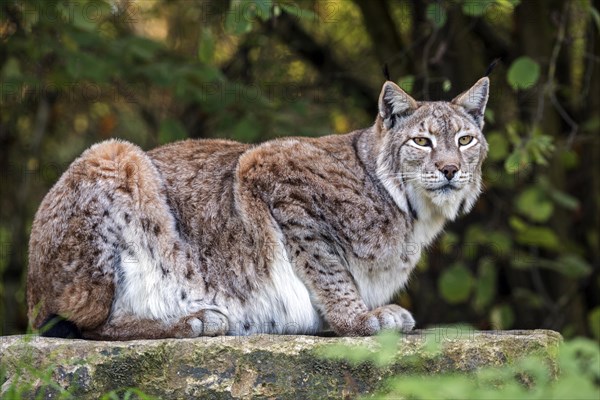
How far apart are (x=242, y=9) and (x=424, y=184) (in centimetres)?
198

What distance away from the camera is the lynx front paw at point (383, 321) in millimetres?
5777

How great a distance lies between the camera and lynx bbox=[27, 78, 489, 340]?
5.72 metres

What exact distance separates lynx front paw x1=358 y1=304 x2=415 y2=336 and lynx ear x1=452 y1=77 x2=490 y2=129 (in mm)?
1520

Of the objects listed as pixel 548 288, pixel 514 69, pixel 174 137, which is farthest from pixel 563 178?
pixel 174 137

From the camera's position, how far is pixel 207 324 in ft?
18.8

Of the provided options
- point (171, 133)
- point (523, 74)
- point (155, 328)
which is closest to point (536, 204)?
point (523, 74)

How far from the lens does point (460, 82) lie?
33.3 feet

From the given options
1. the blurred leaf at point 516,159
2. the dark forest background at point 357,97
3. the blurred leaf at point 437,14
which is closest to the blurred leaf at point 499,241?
the dark forest background at point 357,97

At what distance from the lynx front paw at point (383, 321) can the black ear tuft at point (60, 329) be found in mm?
1698

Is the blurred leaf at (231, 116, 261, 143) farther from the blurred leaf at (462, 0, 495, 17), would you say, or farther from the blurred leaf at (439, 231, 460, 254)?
the blurred leaf at (462, 0, 495, 17)

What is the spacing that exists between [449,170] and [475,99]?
0.74 metres

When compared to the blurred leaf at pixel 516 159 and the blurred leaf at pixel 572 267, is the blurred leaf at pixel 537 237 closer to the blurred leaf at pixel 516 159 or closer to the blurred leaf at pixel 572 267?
the blurred leaf at pixel 572 267

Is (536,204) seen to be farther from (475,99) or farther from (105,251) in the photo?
(105,251)

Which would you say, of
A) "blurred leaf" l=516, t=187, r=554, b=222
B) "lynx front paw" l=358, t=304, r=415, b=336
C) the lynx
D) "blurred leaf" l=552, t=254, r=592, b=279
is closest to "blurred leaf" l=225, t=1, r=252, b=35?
the lynx
